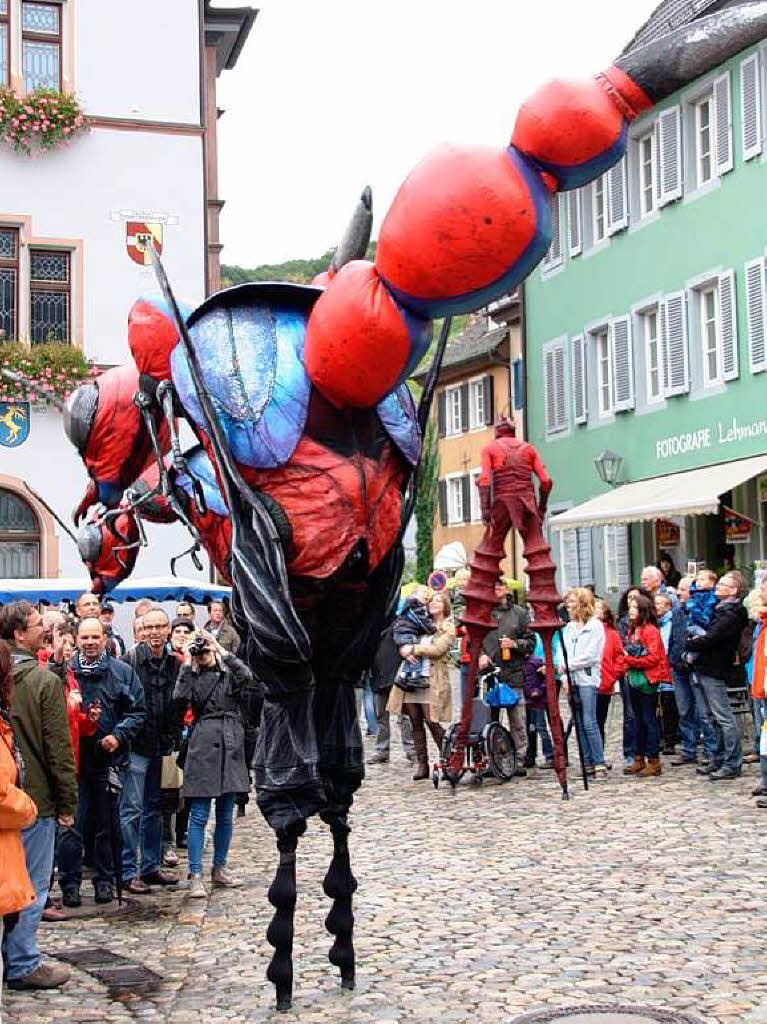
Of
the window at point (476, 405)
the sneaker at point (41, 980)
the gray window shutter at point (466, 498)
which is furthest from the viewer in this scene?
the gray window shutter at point (466, 498)

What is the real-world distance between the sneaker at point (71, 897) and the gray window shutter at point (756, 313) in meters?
15.1

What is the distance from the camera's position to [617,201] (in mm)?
26297

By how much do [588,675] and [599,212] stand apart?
15177mm

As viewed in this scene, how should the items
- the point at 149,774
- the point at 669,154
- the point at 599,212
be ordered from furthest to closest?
the point at 599,212 < the point at 669,154 < the point at 149,774

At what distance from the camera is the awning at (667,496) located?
67.0 ft

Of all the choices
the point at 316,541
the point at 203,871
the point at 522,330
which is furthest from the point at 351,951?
the point at 522,330

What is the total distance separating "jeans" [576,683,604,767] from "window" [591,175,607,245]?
1481 centimetres

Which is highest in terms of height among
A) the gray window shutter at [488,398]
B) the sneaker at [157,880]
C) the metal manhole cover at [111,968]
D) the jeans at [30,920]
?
the gray window shutter at [488,398]

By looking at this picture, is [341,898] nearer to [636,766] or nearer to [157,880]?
[157,880]

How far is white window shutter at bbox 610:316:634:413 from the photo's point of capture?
85.4ft

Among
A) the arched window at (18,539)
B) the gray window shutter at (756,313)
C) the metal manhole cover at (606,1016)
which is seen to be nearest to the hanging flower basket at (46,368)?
the arched window at (18,539)

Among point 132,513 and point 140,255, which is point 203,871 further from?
point 140,255

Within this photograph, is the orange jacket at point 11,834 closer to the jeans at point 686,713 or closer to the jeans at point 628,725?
the jeans at point 628,725

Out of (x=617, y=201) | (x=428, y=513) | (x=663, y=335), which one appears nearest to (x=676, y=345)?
(x=663, y=335)
